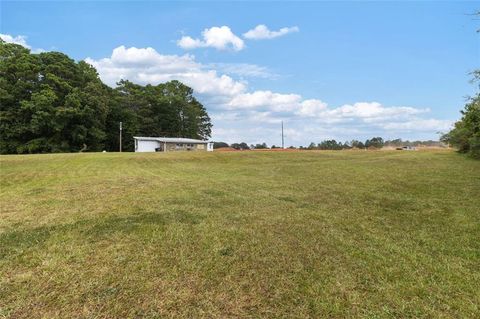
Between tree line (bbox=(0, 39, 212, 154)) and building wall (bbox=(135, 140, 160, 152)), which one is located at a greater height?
tree line (bbox=(0, 39, 212, 154))

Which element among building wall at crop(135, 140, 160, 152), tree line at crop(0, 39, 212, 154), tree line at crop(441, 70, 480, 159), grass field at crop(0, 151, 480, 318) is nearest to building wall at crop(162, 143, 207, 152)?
building wall at crop(135, 140, 160, 152)

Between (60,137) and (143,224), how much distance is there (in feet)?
122

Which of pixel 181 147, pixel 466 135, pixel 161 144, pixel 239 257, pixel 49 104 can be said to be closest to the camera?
pixel 239 257

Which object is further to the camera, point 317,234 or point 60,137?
point 60,137

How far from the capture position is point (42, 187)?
898 centimetres

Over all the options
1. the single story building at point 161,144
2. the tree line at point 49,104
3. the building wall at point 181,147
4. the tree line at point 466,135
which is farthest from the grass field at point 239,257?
the building wall at point 181,147

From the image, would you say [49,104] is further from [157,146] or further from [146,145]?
[157,146]

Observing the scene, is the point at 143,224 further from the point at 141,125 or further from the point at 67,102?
the point at 141,125

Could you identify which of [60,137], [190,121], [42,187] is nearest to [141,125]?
[190,121]

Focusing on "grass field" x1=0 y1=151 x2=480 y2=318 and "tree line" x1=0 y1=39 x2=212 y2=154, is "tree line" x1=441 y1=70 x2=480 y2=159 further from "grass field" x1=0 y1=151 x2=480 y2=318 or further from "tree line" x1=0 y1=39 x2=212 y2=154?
"tree line" x1=0 y1=39 x2=212 y2=154

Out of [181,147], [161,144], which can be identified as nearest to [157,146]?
[161,144]

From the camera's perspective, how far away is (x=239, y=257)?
3.75 m

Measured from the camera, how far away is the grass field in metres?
2.70

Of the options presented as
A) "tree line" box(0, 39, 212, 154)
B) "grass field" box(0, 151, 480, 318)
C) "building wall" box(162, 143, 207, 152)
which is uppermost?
"tree line" box(0, 39, 212, 154)
